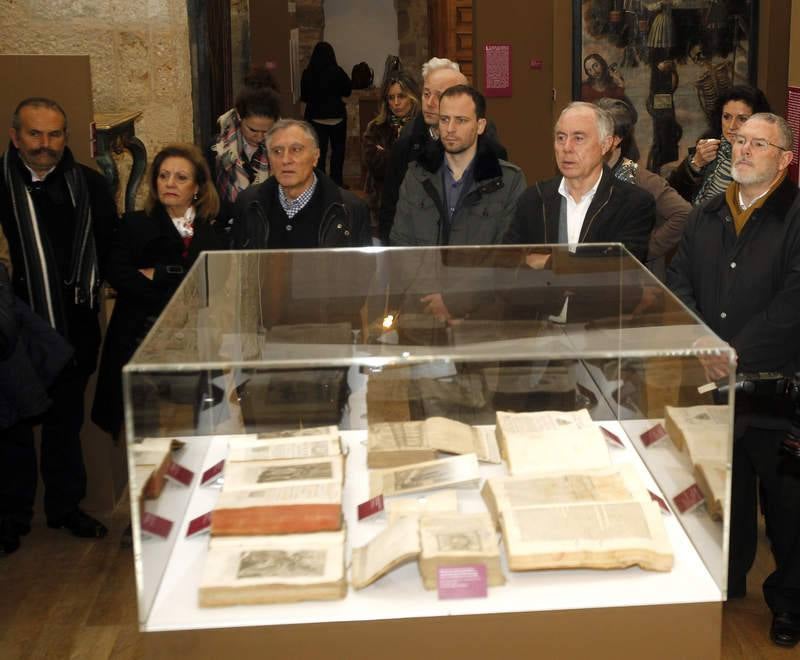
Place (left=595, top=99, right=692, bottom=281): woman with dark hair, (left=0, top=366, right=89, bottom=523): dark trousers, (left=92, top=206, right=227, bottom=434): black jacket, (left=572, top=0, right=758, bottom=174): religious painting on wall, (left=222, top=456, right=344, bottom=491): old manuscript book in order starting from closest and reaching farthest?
(left=222, top=456, right=344, bottom=491): old manuscript book
(left=92, top=206, right=227, bottom=434): black jacket
(left=0, top=366, right=89, bottom=523): dark trousers
(left=595, top=99, right=692, bottom=281): woman with dark hair
(left=572, top=0, right=758, bottom=174): religious painting on wall

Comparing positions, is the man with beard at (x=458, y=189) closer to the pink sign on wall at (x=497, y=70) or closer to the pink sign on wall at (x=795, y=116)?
the pink sign on wall at (x=795, y=116)

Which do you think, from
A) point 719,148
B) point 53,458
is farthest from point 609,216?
point 53,458

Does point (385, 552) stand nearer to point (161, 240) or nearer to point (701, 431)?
point (701, 431)

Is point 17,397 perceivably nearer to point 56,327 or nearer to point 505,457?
point 56,327

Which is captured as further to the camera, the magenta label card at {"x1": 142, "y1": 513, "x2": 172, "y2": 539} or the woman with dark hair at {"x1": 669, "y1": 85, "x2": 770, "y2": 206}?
the woman with dark hair at {"x1": 669, "y1": 85, "x2": 770, "y2": 206}

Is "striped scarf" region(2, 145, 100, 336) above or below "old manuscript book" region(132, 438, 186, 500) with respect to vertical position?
above

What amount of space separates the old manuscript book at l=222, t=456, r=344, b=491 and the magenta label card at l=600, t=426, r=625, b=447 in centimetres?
77

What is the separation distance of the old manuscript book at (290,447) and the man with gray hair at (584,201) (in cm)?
180

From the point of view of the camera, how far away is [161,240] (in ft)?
16.0

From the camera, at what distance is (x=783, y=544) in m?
4.27

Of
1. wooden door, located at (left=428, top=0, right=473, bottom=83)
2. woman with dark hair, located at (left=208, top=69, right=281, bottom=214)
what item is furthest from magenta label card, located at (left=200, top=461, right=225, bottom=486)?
wooden door, located at (left=428, top=0, right=473, bottom=83)

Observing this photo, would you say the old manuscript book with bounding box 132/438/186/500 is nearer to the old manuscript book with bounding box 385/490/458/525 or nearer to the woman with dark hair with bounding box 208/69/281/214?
the old manuscript book with bounding box 385/490/458/525

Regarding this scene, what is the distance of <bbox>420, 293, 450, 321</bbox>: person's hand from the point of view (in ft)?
10.7

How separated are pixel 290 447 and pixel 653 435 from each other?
970 mm
